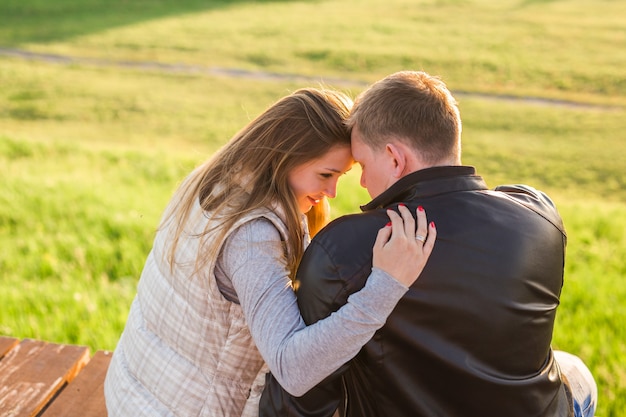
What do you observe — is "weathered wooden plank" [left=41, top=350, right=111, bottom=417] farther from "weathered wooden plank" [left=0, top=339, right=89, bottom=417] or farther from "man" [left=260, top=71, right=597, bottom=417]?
"man" [left=260, top=71, right=597, bottom=417]

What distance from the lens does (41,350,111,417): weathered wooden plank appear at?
2.92 meters

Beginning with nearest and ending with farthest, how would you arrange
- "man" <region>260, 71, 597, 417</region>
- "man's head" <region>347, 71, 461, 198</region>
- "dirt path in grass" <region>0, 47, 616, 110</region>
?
1. "man" <region>260, 71, 597, 417</region>
2. "man's head" <region>347, 71, 461, 198</region>
3. "dirt path in grass" <region>0, 47, 616, 110</region>

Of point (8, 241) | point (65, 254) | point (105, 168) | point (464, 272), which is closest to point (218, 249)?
point (464, 272)

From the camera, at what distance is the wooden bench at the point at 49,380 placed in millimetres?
2932

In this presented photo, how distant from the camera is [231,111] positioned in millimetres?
17062

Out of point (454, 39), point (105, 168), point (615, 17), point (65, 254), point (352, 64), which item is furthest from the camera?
point (615, 17)

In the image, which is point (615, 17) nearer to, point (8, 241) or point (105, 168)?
point (105, 168)

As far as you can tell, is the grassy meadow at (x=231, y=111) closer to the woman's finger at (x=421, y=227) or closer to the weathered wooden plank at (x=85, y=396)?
the weathered wooden plank at (x=85, y=396)

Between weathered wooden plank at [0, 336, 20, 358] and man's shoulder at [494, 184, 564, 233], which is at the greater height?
man's shoulder at [494, 184, 564, 233]

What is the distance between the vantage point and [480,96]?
777 inches

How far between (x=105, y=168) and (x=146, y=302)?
21.8ft

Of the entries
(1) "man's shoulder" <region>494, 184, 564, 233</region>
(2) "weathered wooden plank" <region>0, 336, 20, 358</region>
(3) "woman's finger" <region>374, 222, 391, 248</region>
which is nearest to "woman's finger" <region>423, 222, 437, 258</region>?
(3) "woman's finger" <region>374, 222, 391, 248</region>

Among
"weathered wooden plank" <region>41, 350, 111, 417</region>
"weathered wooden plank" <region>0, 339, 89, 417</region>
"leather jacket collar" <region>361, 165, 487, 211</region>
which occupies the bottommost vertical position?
"weathered wooden plank" <region>41, 350, 111, 417</region>

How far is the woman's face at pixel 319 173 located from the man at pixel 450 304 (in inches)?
13.7
